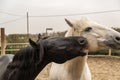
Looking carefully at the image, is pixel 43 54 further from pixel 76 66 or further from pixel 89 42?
pixel 76 66

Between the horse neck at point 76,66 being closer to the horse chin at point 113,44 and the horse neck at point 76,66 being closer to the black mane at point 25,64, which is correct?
the horse chin at point 113,44

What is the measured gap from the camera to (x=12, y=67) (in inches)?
69.7

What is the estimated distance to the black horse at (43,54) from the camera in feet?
5.49

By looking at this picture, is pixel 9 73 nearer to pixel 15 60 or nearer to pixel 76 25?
pixel 15 60

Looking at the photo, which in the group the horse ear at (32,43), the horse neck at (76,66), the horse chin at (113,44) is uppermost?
the horse ear at (32,43)

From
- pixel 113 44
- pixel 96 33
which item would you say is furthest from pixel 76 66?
pixel 113 44

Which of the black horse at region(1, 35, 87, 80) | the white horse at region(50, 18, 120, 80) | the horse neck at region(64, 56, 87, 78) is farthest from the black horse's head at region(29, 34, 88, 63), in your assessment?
→ the horse neck at region(64, 56, 87, 78)

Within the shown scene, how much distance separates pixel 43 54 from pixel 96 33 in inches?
48.1

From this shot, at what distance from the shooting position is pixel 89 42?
2.64 m

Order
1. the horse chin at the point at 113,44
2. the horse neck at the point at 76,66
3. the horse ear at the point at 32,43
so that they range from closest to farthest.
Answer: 1. the horse ear at the point at 32,43
2. the horse chin at the point at 113,44
3. the horse neck at the point at 76,66

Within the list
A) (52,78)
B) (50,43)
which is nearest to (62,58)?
(50,43)

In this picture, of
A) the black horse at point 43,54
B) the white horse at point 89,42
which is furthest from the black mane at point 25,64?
the white horse at point 89,42

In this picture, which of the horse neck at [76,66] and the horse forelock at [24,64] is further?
the horse neck at [76,66]

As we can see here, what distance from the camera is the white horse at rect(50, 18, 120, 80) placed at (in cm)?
261
